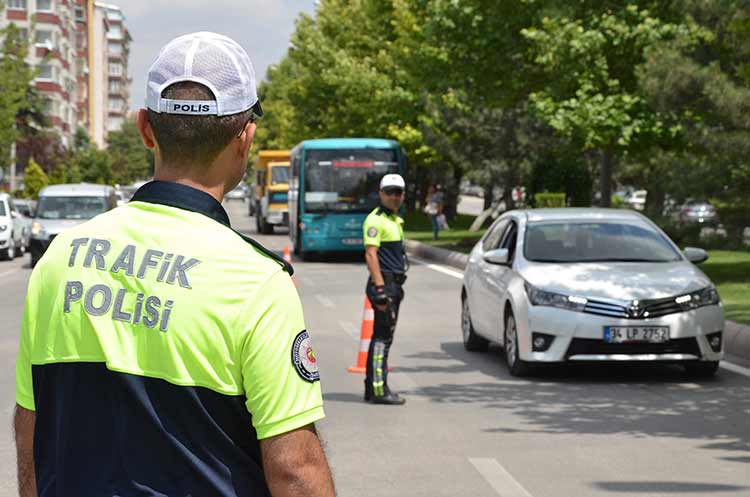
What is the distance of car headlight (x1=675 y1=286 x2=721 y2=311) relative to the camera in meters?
12.2

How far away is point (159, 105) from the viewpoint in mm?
2582

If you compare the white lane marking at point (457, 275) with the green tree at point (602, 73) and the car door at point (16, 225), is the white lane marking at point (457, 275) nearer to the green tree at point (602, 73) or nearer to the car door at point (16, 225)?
the green tree at point (602, 73)

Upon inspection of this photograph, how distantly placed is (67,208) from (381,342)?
901 inches

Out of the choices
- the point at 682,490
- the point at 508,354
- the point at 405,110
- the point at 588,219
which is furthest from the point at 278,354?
the point at 405,110

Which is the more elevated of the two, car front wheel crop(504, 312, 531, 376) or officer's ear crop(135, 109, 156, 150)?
officer's ear crop(135, 109, 156, 150)

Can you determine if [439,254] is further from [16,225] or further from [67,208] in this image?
[16,225]

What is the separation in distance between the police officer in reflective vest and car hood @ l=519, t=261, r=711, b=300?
176cm

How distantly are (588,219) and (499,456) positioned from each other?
544 centimetres

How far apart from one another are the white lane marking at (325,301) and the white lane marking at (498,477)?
12.0 metres

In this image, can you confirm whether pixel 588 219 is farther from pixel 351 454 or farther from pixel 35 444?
pixel 35 444

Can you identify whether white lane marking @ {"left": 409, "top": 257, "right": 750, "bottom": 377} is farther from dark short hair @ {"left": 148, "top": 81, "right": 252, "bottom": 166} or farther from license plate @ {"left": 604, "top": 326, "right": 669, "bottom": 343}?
dark short hair @ {"left": 148, "top": 81, "right": 252, "bottom": 166}

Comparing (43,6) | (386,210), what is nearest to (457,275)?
(386,210)

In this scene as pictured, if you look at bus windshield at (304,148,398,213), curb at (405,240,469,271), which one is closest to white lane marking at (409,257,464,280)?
curb at (405,240,469,271)

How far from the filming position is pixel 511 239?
13914 mm
